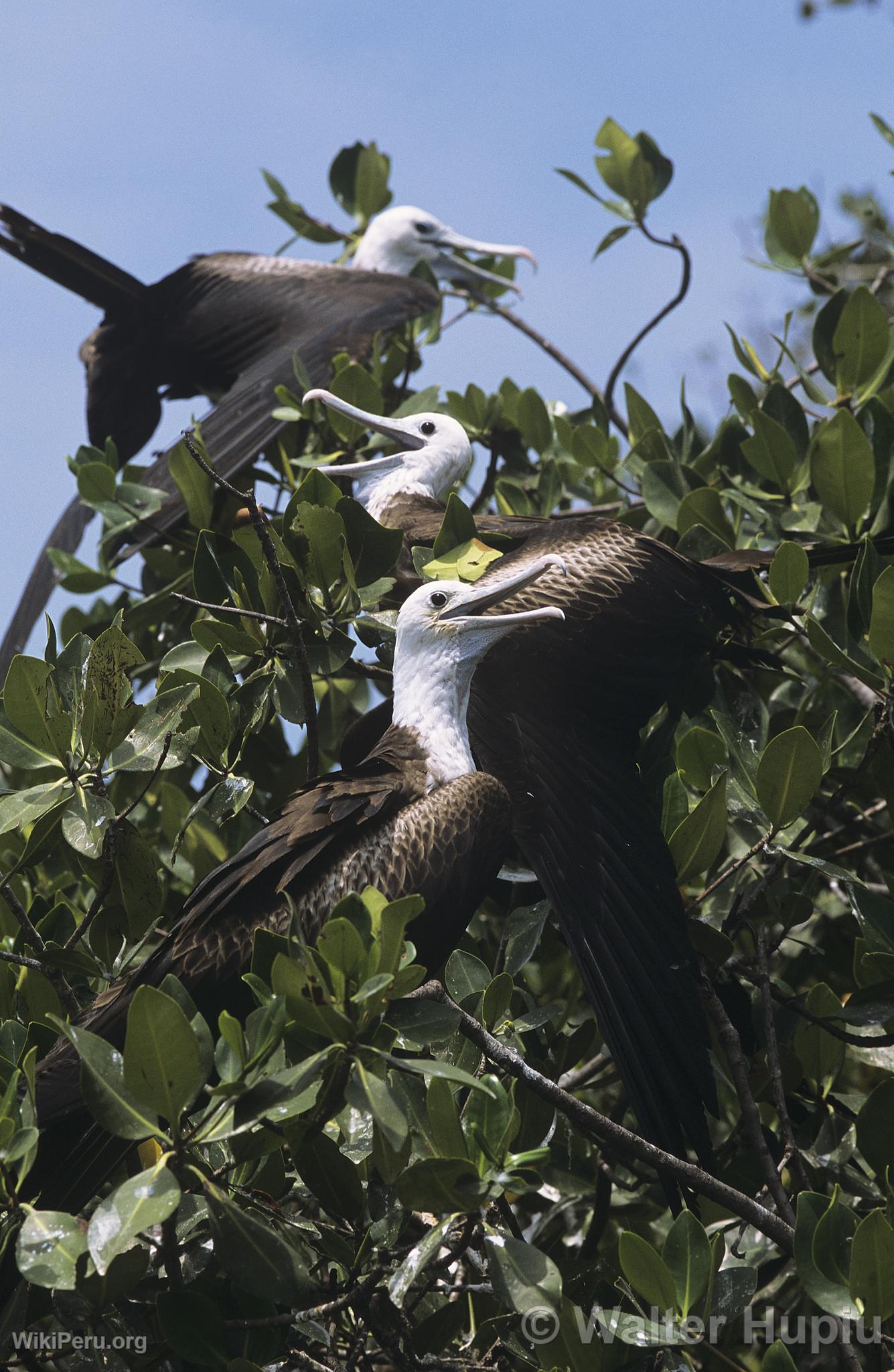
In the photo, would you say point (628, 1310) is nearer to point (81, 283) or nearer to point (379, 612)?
point (379, 612)

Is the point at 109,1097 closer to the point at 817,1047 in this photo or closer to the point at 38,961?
the point at 38,961

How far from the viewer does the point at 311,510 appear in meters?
2.38

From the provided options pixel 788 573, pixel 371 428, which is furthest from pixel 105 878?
pixel 371 428

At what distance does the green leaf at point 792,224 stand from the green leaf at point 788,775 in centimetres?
204

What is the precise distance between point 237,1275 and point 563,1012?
1.28 metres

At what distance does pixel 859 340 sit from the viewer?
126 inches

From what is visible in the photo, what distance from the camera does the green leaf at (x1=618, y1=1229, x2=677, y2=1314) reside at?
1.84 metres

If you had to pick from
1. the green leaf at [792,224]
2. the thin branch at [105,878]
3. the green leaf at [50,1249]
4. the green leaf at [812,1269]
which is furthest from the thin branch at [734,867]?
the green leaf at [792,224]

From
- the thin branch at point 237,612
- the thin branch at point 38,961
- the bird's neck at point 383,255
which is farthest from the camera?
the bird's neck at point 383,255

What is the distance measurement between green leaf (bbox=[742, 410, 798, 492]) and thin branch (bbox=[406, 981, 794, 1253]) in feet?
5.00

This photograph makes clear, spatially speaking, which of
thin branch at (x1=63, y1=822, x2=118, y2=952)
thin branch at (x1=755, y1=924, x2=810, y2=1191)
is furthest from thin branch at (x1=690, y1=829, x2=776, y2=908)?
thin branch at (x1=63, y1=822, x2=118, y2=952)

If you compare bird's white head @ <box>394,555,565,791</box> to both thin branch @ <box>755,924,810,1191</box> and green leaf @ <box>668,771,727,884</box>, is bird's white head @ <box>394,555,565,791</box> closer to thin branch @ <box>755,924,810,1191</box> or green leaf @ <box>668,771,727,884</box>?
green leaf @ <box>668,771,727,884</box>

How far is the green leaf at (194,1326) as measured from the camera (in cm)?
181

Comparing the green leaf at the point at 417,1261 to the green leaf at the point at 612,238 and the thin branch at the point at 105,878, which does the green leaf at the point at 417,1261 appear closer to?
the thin branch at the point at 105,878
